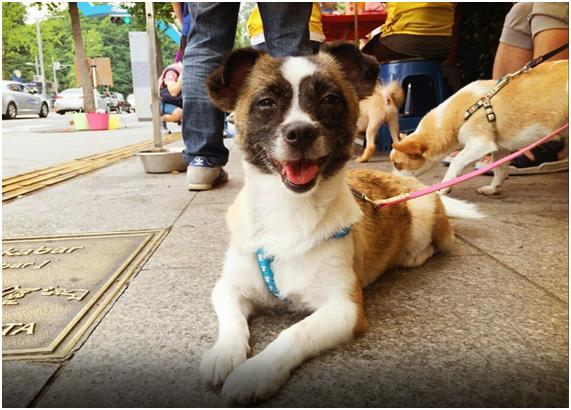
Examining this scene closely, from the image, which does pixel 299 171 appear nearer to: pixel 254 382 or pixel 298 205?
pixel 298 205

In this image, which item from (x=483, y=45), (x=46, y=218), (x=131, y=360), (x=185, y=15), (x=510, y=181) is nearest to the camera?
(x=131, y=360)

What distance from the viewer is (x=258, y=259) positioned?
181cm

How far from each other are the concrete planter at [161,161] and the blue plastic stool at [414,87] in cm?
273

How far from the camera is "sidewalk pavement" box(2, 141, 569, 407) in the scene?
50.9 inches

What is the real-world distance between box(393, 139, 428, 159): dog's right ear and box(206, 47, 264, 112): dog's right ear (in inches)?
93.9

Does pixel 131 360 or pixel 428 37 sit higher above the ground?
pixel 428 37

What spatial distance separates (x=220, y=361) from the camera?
1398 mm

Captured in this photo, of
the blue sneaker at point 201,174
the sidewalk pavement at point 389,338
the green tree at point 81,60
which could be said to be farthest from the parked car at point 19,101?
the sidewalk pavement at point 389,338

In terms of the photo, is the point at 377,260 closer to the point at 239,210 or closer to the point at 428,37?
the point at 239,210

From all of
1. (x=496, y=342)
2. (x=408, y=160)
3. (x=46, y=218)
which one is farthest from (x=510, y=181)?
(x=46, y=218)

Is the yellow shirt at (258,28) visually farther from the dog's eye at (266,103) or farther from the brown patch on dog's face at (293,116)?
the dog's eye at (266,103)

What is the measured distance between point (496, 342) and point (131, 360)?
120cm

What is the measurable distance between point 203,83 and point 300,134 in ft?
8.33

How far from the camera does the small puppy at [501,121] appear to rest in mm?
3766
